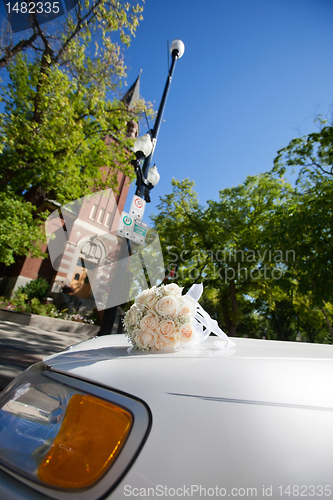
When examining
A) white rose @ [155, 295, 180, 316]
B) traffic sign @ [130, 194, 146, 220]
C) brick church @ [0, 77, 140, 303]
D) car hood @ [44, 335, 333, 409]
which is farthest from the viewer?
brick church @ [0, 77, 140, 303]

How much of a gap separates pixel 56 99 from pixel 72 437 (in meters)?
11.1

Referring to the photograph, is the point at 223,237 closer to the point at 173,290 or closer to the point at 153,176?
the point at 153,176

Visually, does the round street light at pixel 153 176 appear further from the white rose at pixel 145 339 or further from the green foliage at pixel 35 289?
the green foliage at pixel 35 289

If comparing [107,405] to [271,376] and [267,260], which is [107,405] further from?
[267,260]

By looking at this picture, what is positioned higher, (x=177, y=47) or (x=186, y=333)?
(x=177, y=47)

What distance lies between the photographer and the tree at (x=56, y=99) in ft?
30.5

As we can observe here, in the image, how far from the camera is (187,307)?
1.51m

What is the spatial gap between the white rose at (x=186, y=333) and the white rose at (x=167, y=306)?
10 cm

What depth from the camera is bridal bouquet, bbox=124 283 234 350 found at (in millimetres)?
1365

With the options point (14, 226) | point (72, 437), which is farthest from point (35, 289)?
point (72, 437)

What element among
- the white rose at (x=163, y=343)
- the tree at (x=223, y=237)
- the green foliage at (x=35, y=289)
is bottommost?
the white rose at (x=163, y=343)

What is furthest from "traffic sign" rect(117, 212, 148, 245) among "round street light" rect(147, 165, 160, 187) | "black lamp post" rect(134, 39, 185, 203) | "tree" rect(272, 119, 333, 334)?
"tree" rect(272, 119, 333, 334)

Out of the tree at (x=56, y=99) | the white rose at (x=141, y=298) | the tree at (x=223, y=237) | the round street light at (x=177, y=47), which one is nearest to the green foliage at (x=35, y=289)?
the tree at (x=56, y=99)

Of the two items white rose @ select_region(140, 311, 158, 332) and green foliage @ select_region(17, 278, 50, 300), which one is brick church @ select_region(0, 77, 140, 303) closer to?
green foliage @ select_region(17, 278, 50, 300)
